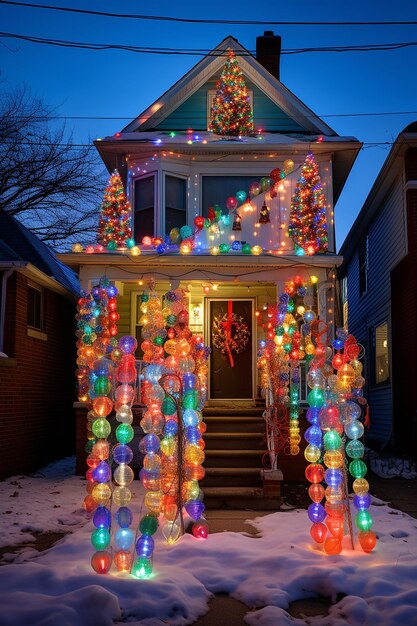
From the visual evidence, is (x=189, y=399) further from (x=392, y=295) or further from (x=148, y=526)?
(x=392, y=295)

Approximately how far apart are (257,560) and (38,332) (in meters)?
8.31

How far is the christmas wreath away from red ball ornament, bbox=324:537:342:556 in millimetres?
8253

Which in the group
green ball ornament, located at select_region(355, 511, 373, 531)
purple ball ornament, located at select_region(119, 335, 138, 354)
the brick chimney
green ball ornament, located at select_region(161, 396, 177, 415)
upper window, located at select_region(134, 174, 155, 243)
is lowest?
green ball ornament, located at select_region(355, 511, 373, 531)

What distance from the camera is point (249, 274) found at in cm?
1215

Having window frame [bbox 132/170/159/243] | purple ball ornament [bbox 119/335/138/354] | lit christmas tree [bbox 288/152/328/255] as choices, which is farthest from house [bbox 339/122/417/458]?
purple ball ornament [bbox 119/335/138/354]

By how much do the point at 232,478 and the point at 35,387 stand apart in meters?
5.11

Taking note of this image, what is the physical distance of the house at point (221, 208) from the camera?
11984mm

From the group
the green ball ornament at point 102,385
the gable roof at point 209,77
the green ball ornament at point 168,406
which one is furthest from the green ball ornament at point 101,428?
the gable roof at point 209,77

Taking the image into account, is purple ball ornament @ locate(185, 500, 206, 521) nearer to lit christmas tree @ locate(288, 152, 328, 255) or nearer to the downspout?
the downspout

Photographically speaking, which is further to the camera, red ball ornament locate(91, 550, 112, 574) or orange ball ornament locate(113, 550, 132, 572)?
orange ball ornament locate(113, 550, 132, 572)

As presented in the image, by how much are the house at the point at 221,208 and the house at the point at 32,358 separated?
114 cm

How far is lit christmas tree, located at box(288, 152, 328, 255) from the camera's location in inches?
478

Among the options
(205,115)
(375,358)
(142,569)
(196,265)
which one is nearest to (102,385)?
(142,569)

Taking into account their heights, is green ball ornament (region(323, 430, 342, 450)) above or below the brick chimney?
below
